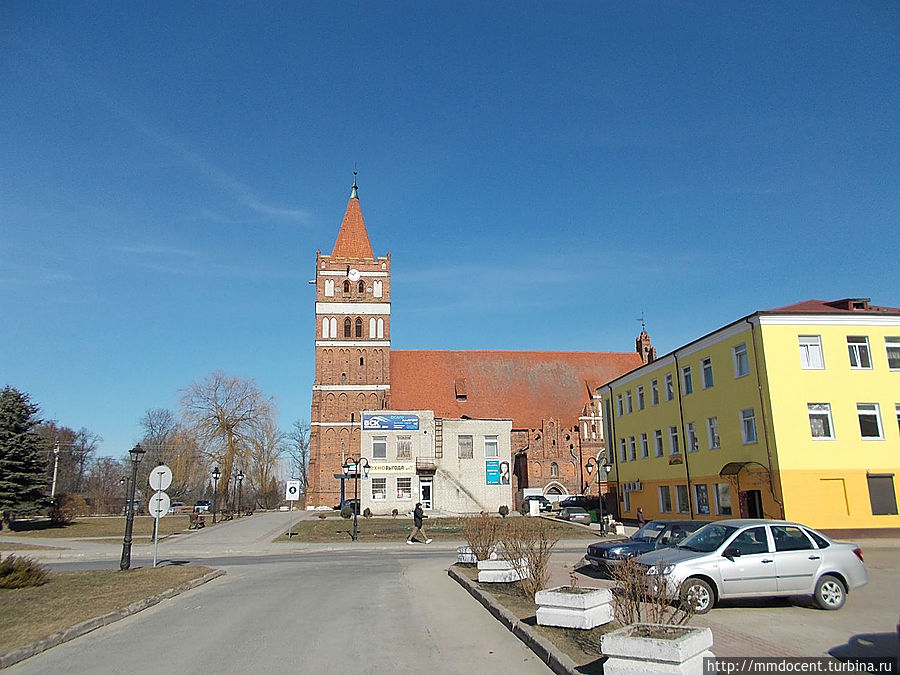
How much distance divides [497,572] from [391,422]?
128ft

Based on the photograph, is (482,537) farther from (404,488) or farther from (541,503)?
(404,488)

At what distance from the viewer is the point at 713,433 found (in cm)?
3145

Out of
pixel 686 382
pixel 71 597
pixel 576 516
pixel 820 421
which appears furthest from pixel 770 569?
pixel 576 516

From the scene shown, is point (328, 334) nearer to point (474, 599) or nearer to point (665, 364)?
point (665, 364)

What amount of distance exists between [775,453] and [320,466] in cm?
4038

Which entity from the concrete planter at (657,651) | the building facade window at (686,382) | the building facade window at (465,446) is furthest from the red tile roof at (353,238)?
the concrete planter at (657,651)

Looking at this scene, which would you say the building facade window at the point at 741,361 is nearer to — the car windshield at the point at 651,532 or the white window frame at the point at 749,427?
the white window frame at the point at 749,427

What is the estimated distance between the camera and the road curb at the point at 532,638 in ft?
23.3

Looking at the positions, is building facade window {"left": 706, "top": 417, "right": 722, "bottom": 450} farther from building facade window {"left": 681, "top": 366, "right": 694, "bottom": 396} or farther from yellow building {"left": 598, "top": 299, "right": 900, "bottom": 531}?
building facade window {"left": 681, "top": 366, "right": 694, "bottom": 396}

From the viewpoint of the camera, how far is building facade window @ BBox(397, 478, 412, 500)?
50.4 meters

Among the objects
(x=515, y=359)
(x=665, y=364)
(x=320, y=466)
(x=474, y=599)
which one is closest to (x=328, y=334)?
(x=320, y=466)

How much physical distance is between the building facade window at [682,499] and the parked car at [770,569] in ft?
77.2

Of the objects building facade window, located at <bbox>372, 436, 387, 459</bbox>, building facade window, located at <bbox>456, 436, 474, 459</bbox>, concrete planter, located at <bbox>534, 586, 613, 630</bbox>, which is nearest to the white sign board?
building facade window, located at <bbox>372, 436, 387, 459</bbox>

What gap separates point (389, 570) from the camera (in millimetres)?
19281
